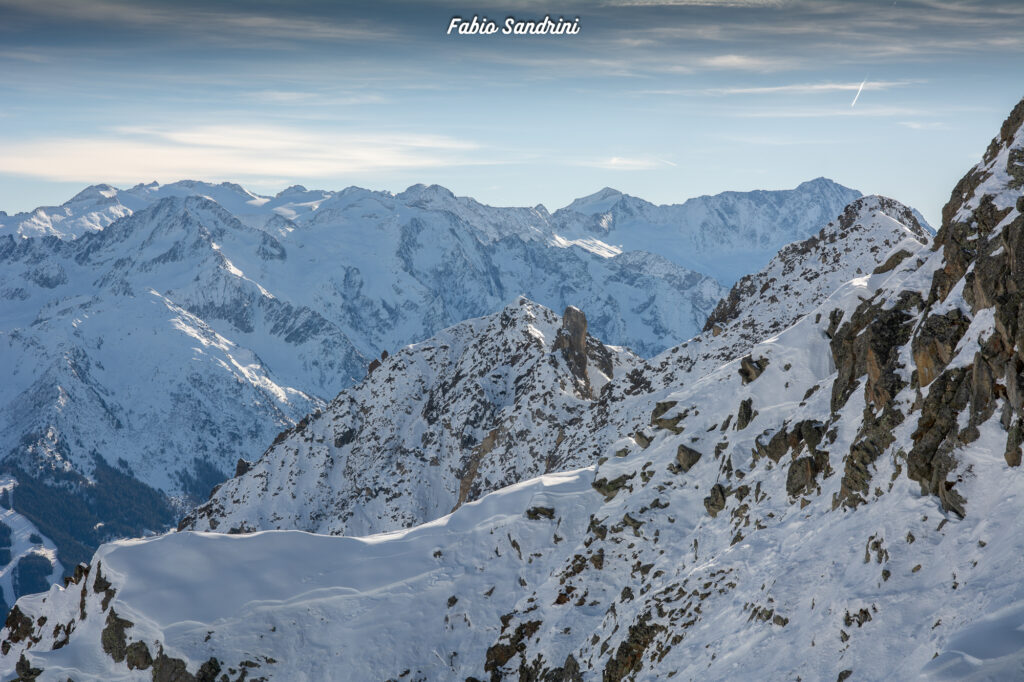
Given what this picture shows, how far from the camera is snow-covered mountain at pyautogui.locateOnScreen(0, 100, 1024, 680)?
83.1ft

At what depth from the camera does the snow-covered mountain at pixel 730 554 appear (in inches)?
998

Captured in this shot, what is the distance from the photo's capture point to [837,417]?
126ft

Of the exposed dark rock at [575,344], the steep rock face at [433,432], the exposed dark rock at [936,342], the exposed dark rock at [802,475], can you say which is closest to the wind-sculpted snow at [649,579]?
the exposed dark rock at [802,475]

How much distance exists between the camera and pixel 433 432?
139m

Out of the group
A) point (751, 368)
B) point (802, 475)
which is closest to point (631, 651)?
point (802, 475)

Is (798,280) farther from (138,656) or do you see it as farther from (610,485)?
(138,656)

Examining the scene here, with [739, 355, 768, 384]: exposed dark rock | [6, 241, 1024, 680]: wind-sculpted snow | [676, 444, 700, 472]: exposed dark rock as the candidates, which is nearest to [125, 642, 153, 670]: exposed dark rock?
[6, 241, 1024, 680]: wind-sculpted snow

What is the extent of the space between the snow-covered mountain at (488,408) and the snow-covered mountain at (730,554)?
35.5m

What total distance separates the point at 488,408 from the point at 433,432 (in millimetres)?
12013

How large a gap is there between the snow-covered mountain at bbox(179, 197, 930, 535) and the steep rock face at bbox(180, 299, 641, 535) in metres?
0.28

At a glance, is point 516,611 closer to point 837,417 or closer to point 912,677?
point 837,417

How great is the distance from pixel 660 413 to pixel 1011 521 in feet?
112

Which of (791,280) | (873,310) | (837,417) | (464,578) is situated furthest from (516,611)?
(791,280)

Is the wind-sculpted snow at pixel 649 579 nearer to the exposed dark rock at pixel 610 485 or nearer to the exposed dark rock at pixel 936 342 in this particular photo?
the exposed dark rock at pixel 610 485
